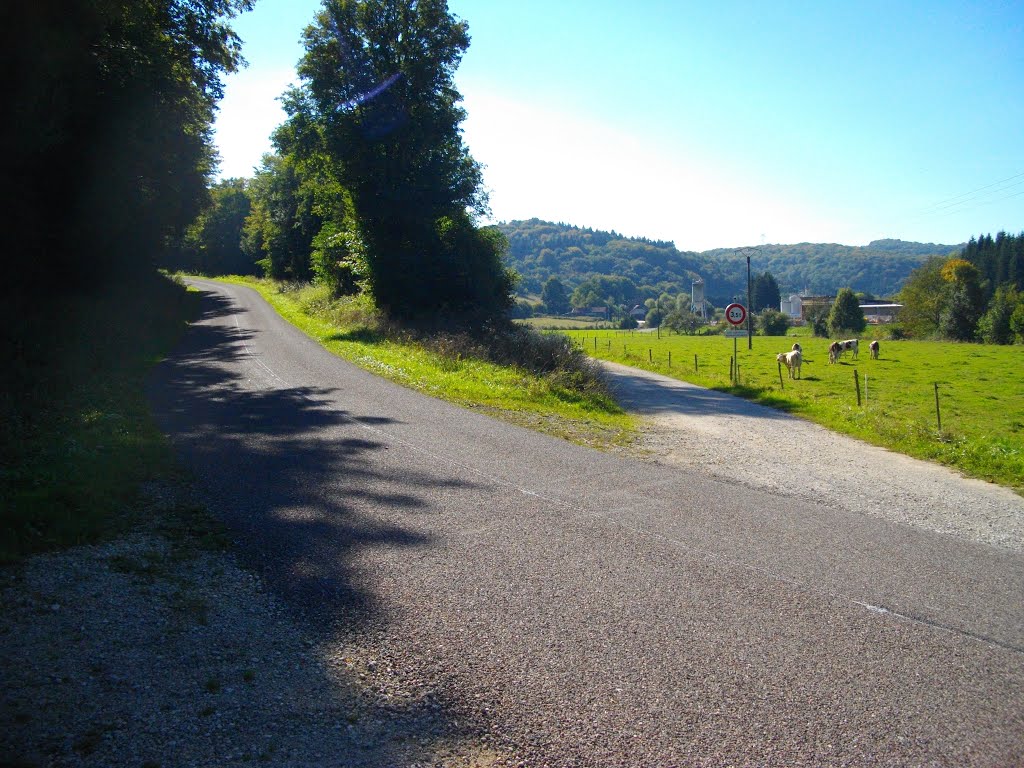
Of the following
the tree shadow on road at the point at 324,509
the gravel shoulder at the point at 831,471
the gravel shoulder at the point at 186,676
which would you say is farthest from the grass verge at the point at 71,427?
the gravel shoulder at the point at 831,471

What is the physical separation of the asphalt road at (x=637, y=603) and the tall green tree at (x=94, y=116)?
882 centimetres

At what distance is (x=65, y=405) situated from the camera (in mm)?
11219

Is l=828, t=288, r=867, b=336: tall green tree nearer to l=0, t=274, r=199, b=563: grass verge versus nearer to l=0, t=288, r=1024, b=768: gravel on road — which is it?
l=0, t=274, r=199, b=563: grass verge

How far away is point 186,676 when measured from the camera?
4.18 meters

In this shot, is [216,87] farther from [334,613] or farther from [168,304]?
[334,613]

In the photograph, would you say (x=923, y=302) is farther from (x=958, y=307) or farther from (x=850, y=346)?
(x=850, y=346)

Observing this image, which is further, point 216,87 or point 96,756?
point 216,87

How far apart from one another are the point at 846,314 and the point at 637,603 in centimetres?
8597

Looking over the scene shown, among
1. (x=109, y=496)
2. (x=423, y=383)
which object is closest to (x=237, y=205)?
(x=423, y=383)

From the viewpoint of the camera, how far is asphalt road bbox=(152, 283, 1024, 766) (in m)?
3.82

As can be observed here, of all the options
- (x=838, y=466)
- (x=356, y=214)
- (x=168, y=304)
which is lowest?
(x=838, y=466)

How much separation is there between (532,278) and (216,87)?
172074 millimetres

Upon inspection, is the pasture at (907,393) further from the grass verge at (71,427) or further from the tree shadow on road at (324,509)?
the grass verge at (71,427)

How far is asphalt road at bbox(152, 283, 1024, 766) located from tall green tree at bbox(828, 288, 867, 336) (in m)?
80.4
